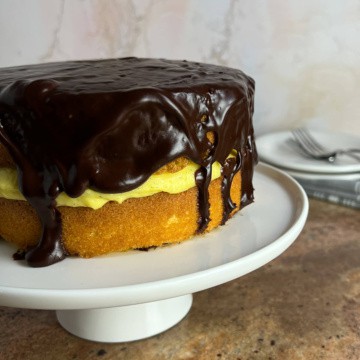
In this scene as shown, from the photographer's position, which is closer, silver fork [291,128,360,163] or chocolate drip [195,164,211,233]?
chocolate drip [195,164,211,233]

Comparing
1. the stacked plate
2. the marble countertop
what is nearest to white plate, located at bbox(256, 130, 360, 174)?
the stacked plate

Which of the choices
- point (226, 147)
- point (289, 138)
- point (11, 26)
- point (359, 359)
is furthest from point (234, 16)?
point (359, 359)

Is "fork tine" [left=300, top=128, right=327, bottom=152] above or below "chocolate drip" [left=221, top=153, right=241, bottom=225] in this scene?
below

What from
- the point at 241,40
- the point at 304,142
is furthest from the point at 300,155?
the point at 241,40

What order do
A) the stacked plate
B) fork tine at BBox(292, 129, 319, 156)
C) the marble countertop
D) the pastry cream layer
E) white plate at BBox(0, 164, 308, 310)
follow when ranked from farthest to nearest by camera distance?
fork tine at BBox(292, 129, 319, 156), the stacked plate, the marble countertop, the pastry cream layer, white plate at BBox(0, 164, 308, 310)

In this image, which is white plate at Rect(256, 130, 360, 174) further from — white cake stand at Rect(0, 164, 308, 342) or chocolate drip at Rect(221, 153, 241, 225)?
chocolate drip at Rect(221, 153, 241, 225)

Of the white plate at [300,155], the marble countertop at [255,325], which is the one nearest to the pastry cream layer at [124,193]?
the marble countertop at [255,325]
